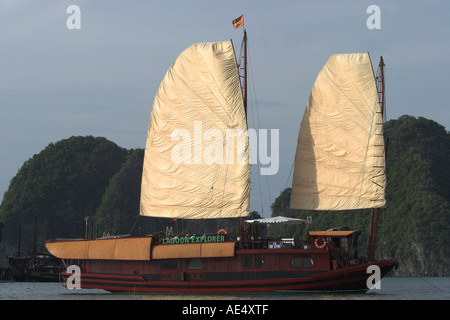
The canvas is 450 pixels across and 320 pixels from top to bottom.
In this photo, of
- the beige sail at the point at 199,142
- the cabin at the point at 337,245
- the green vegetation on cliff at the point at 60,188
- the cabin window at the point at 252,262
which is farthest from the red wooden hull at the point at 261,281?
the green vegetation on cliff at the point at 60,188

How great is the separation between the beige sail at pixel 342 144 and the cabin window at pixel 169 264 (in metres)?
7.02

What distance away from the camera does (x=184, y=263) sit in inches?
1421

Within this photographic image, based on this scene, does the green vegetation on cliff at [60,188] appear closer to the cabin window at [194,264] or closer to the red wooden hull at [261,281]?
the red wooden hull at [261,281]

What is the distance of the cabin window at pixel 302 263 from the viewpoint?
3431 centimetres

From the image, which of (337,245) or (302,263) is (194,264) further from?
(337,245)

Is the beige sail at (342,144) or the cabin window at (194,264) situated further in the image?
the beige sail at (342,144)

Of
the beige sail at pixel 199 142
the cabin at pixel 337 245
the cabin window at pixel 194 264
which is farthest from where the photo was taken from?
the beige sail at pixel 199 142

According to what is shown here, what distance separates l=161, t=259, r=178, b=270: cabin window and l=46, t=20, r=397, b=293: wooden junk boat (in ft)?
0.17

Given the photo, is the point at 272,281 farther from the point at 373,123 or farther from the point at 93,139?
the point at 93,139

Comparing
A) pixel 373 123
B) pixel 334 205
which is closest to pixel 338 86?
pixel 373 123

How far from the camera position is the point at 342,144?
38.4 metres

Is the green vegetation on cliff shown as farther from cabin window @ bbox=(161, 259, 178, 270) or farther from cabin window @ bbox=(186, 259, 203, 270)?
cabin window @ bbox=(186, 259, 203, 270)

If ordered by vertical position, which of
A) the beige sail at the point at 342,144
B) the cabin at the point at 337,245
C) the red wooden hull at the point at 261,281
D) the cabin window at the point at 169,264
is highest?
the beige sail at the point at 342,144

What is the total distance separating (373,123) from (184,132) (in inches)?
404
